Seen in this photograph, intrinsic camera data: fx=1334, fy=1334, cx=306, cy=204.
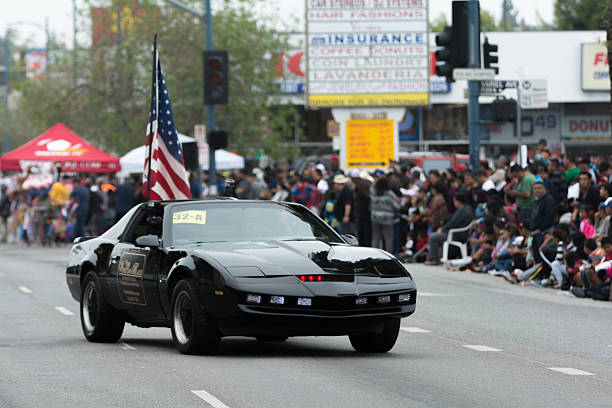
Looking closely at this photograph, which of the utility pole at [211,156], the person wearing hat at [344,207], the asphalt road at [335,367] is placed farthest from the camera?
the utility pole at [211,156]

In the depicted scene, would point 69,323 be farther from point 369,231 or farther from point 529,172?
point 369,231

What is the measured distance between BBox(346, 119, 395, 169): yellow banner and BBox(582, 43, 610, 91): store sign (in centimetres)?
1726

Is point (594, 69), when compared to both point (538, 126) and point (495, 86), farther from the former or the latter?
→ point (495, 86)

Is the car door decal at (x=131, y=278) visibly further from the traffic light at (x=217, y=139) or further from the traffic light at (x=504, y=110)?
the traffic light at (x=217, y=139)

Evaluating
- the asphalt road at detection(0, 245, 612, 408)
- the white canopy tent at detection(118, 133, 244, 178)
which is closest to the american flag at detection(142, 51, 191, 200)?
the asphalt road at detection(0, 245, 612, 408)

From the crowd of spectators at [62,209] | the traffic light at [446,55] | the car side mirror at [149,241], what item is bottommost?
the crowd of spectators at [62,209]

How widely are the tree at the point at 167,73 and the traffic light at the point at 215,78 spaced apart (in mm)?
16579

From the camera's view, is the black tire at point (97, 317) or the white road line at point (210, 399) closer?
the white road line at point (210, 399)

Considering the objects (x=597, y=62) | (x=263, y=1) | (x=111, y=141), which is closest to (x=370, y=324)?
(x=263, y=1)

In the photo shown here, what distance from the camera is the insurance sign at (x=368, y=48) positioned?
1535 inches

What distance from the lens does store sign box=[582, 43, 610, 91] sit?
54.3 meters

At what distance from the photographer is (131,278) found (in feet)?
39.9

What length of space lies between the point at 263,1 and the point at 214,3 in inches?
68.4

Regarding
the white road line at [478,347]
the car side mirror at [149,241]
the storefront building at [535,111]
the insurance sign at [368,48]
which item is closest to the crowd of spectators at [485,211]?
the car side mirror at [149,241]
